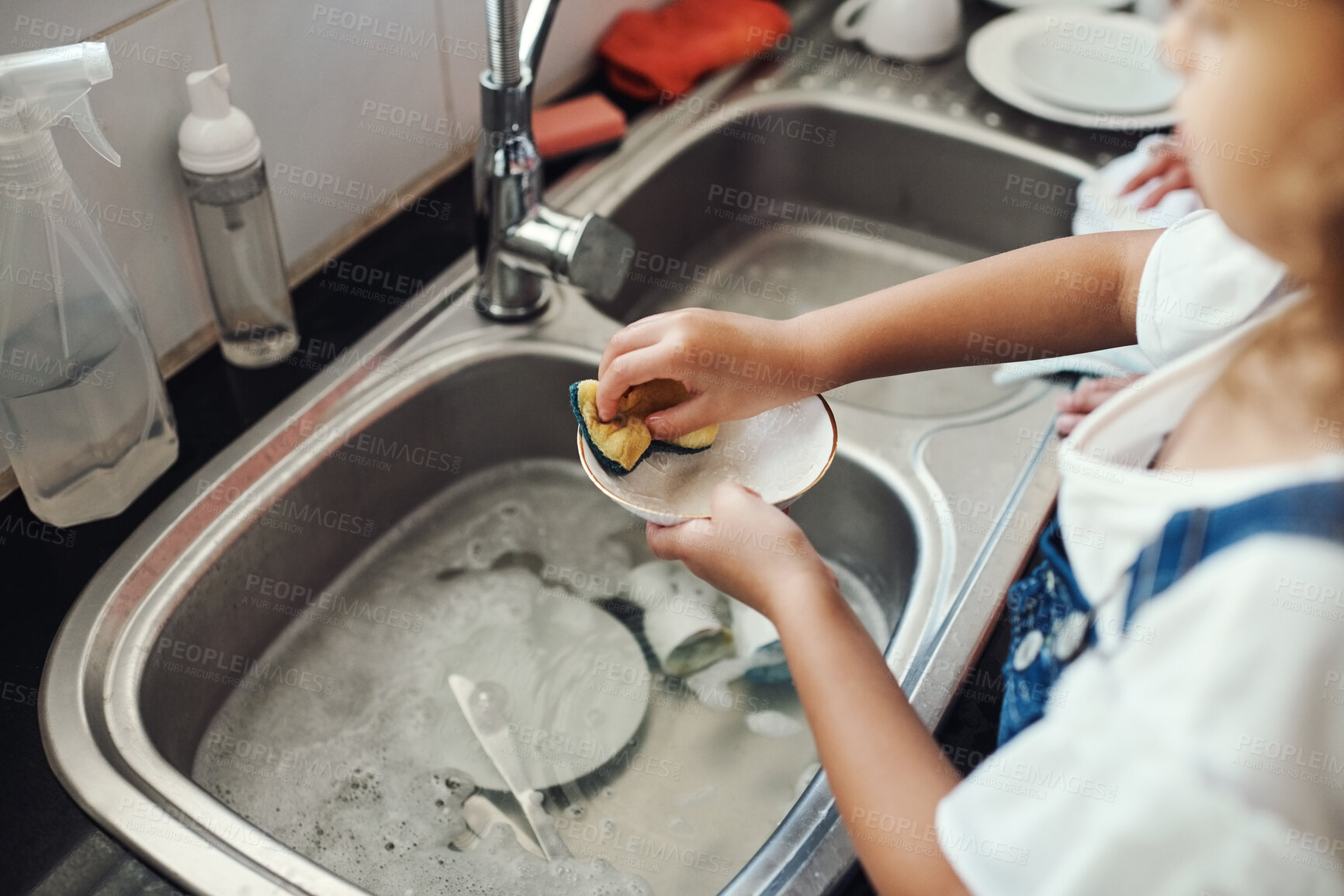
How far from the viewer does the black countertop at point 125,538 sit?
0.60 m

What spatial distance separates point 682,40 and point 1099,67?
509mm

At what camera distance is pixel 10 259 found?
680 millimetres

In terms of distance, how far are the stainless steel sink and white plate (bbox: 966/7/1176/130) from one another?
0.23 feet

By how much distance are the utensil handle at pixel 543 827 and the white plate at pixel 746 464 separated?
24cm

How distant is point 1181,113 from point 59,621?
28.4 inches

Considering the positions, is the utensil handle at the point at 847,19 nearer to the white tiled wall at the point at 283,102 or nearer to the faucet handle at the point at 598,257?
the white tiled wall at the point at 283,102

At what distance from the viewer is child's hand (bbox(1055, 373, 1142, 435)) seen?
34.0 inches

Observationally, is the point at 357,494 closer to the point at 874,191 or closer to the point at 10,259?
the point at 10,259

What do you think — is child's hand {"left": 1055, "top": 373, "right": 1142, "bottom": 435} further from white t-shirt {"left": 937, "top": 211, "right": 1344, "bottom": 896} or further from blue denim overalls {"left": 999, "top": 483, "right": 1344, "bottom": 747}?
white t-shirt {"left": 937, "top": 211, "right": 1344, "bottom": 896}

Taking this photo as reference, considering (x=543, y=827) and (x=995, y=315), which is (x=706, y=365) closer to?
(x=995, y=315)

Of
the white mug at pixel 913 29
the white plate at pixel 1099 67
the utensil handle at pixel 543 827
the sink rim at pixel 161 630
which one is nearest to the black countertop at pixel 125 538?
the sink rim at pixel 161 630

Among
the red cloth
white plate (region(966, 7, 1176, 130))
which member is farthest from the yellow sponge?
white plate (region(966, 7, 1176, 130))

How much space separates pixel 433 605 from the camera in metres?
0.90

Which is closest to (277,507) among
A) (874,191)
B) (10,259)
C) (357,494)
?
(357,494)
